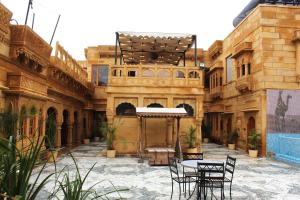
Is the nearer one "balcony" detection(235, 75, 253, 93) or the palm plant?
the palm plant

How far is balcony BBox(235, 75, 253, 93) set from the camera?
54.7 ft

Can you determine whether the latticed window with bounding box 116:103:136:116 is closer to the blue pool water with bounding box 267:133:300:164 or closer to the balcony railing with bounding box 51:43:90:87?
the balcony railing with bounding box 51:43:90:87

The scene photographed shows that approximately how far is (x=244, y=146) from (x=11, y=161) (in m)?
17.4

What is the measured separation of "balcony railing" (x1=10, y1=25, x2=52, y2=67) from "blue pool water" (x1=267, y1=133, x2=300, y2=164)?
12315 millimetres

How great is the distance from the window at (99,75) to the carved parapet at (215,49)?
9.65 metres

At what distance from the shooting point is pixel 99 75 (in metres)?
24.7

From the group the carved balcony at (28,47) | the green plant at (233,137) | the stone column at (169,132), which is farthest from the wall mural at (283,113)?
the carved balcony at (28,47)

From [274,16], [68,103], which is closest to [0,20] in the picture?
[68,103]

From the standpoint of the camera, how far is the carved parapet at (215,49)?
23.1 meters

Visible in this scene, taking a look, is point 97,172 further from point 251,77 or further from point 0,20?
point 251,77

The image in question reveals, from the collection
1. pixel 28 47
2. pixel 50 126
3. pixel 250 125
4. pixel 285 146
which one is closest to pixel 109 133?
pixel 28 47

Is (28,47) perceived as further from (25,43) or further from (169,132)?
(169,132)

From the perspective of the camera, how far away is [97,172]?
415 inches

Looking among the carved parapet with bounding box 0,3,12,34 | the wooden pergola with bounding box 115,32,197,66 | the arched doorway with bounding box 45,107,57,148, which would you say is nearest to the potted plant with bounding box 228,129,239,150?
the wooden pergola with bounding box 115,32,197,66
